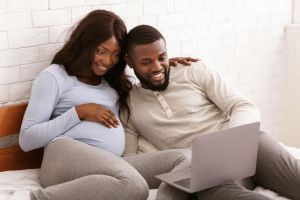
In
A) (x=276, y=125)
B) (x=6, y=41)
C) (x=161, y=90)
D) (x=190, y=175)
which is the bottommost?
(x=276, y=125)

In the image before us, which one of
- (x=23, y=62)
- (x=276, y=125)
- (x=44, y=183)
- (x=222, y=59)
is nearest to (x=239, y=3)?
(x=222, y=59)

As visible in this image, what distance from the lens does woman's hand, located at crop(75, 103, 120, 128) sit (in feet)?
6.68

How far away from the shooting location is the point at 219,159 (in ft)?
5.49

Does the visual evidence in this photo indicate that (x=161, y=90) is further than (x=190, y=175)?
Yes

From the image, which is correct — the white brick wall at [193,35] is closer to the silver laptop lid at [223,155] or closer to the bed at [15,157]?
the bed at [15,157]

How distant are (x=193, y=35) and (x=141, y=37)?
2.02ft

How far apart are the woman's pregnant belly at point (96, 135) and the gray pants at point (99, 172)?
0.21ft

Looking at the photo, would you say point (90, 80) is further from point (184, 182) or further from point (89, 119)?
point (184, 182)

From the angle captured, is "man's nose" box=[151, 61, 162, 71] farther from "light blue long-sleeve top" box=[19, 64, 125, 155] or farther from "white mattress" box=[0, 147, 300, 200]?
"white mattress" box=[0, 147, 300, 200]

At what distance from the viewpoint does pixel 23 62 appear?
2158mm

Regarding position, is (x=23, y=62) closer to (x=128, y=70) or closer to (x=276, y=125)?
(x=128, y=70)

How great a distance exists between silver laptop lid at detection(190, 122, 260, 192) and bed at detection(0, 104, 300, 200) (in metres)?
0.41

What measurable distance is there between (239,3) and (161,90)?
0.87 metres

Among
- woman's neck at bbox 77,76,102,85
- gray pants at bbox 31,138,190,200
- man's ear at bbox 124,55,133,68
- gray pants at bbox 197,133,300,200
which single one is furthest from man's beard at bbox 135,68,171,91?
gray pants at bbox 197,133,300,200
